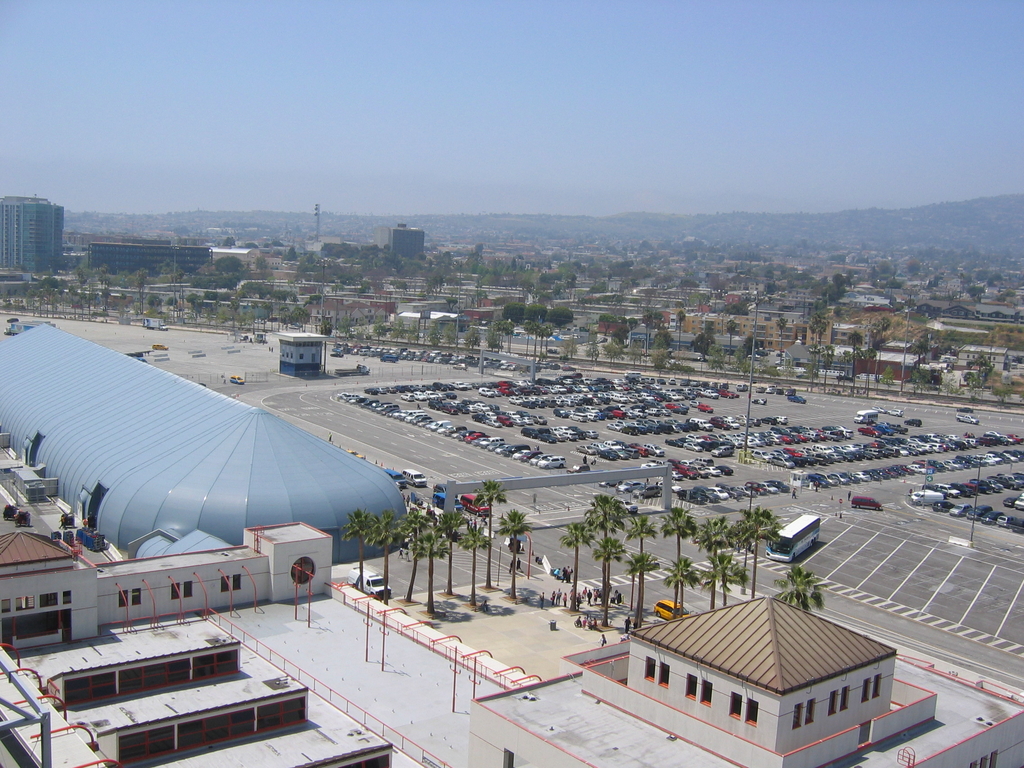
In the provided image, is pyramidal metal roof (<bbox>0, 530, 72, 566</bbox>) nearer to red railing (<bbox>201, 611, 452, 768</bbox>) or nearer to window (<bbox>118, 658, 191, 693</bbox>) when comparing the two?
window (<bbox>118, 658, 191, 693</bbox>)

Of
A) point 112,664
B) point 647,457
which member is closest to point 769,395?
point 647,457

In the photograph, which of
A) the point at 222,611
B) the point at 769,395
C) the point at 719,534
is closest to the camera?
the point at 222,611

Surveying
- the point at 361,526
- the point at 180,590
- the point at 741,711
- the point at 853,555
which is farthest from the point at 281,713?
the point at 853,555

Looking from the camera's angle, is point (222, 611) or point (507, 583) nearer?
point (222, 611)

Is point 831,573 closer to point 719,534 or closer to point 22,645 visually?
point 719,534

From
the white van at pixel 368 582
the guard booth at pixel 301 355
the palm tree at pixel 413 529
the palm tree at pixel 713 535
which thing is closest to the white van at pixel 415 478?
the white van at pixel 368 582

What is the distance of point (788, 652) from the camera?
90.7ft

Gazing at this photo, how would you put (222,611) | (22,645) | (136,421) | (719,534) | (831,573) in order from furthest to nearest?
(136,421) < (831,573) < (719,534) < (222,611) < (22,645)

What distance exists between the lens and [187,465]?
5825cm

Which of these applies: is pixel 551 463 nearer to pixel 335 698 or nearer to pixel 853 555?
pixel 853 555

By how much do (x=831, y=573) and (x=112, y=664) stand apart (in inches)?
1790

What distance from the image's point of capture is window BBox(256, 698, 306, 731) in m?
30.4

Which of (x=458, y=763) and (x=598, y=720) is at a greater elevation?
(x=598, y=720)

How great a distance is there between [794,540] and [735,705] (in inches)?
1546
